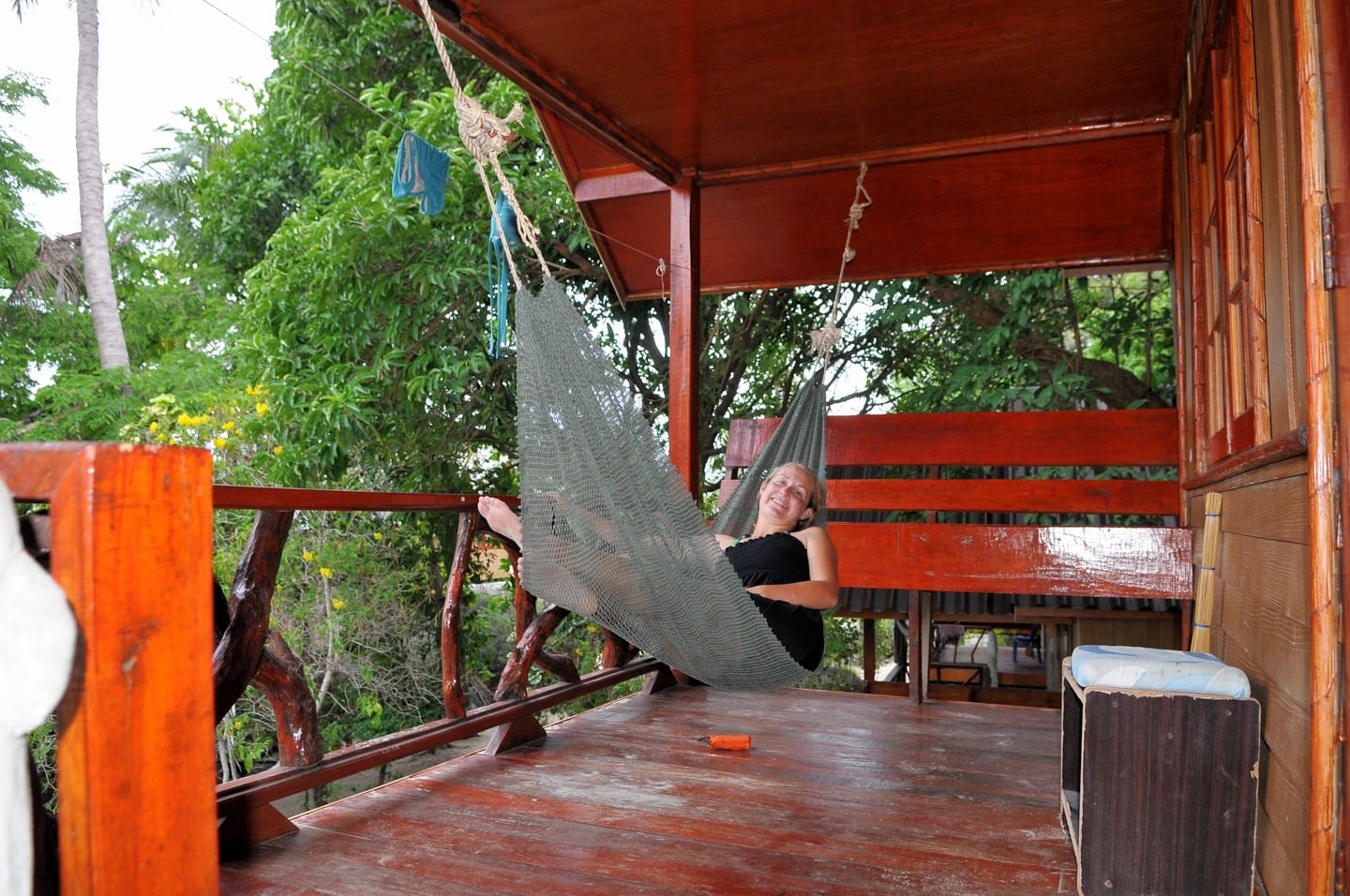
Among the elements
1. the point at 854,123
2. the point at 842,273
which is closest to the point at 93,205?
the point at 842,273

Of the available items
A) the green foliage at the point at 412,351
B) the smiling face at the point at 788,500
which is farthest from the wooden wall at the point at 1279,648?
the green foliage at the point at 412,351

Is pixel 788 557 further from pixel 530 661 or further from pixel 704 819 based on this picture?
pixel 704 819

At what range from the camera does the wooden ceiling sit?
226 centimetres

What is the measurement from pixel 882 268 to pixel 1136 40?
1439 mm

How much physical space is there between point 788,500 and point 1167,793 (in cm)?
148

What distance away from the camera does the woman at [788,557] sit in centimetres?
234

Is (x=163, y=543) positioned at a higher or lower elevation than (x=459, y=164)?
lower

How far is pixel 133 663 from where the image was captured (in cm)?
52

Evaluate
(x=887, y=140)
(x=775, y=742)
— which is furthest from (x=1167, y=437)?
(x=775, y=742)

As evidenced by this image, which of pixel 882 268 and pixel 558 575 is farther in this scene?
pixel 882 268

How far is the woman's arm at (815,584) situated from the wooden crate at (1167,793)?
2.97 ft

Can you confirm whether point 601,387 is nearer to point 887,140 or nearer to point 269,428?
point 887,140

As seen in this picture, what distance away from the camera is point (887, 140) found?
9.78 ft

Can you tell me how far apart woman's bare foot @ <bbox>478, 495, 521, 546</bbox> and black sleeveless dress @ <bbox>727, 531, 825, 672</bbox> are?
588mm
